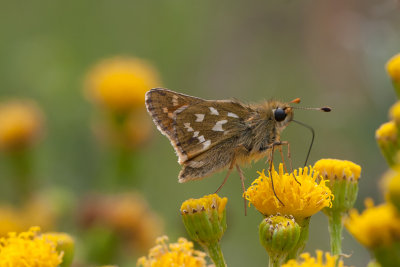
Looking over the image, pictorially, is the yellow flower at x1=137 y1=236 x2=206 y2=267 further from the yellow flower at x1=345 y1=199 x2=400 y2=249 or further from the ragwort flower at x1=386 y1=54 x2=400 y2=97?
the ragwort flower at x1=386 y1=54 x2=400 y2=97

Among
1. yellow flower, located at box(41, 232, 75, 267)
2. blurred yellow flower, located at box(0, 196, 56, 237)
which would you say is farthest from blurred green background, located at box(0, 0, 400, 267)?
yellow flower, located at box(41, 232, 75, 267)

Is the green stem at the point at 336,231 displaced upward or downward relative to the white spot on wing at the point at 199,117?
downward

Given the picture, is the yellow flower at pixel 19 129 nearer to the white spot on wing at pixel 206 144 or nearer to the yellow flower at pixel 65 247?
the white spot on wing at pixel 206 144

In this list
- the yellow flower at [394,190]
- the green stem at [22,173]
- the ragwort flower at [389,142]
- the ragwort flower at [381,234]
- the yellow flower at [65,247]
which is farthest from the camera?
the green stem at [22,173]

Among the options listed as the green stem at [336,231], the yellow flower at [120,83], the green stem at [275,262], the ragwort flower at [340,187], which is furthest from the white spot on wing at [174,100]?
the yellow flower at [120,83]

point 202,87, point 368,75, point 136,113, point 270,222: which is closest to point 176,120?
point 270,222

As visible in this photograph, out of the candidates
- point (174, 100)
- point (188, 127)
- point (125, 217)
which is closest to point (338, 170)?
point (188, 127)

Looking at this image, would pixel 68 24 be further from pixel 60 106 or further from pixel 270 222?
pixel 270 222
